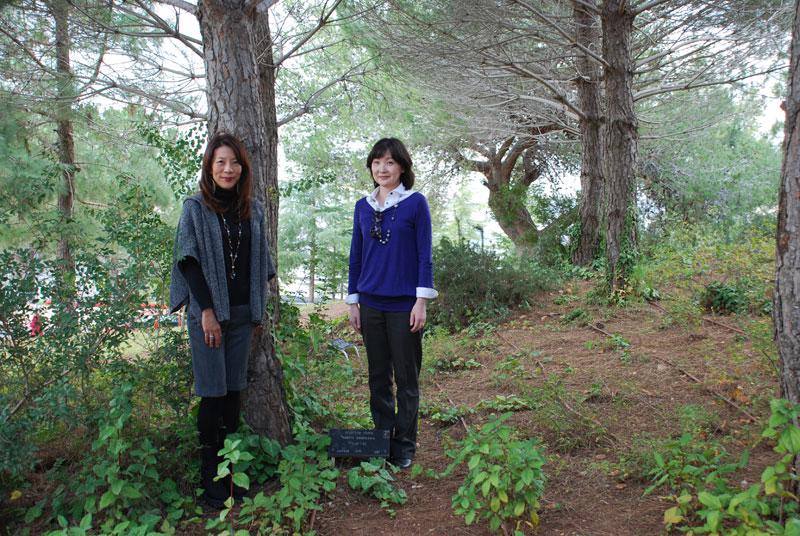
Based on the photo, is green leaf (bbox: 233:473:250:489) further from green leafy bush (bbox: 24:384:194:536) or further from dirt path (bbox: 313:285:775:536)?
dirt path (bbox: 313:285:775:536)

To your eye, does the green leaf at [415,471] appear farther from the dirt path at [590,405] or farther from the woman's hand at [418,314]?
the woman's hand at [418,314]

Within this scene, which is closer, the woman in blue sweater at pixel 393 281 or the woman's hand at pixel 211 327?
the woman's hand at pixel 211 327

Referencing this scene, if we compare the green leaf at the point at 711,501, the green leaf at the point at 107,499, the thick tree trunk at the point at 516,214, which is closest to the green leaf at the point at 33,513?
the green leaf at the point at 107,499

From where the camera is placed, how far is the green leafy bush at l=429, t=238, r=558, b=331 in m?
7.40

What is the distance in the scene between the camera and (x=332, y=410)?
384 centimetres

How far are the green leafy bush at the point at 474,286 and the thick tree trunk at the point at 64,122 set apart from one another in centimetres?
414

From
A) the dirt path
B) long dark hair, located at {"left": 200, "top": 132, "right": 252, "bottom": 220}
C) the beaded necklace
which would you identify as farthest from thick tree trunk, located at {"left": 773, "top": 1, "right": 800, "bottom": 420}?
long dark hair, located at {"left": 200, "top": 132, "right": 252, "bottom": 220}

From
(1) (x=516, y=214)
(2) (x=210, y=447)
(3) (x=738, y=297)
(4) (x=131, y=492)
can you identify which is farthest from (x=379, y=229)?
(1) (x=516, y=214)

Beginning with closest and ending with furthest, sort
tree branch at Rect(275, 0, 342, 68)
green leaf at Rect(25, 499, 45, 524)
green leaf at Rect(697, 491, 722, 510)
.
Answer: green leaf at Rect(697, 491, 722, 510) → green leaf at Rect(25, 499, 45, 524) → tree branch at Rect(275, 0, 342, 68)

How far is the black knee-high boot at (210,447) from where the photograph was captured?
2826mm

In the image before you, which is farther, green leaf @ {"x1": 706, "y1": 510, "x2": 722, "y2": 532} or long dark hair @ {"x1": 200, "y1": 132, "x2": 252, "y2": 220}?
long dark hair @ {"x1": 200, "y1": 132, "x2": 252, "y2": 220}

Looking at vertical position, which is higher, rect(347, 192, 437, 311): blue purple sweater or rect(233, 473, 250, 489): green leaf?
rect(347, 192, 437, 311): blue purple sweater

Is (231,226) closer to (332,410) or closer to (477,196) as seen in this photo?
(332,410)

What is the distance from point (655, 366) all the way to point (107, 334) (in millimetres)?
3767
